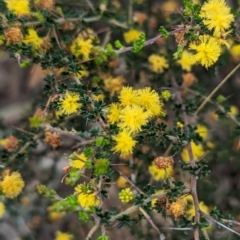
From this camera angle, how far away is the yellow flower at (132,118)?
103 cm

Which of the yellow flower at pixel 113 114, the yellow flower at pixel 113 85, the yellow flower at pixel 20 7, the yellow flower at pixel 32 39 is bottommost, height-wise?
the yellow flower at pixel 113 85

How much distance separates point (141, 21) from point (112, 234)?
0.76 meters

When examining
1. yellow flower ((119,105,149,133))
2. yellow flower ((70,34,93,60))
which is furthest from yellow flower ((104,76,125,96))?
yellow flower ((119,105,149,133))

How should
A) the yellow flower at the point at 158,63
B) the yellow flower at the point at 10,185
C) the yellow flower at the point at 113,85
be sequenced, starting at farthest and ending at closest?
1. the yellow flower at the point at 158,63
2. the yellow flower at the point at 113,85
3. the yellow flower at the point at 10,185

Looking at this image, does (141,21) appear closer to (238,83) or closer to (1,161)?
(238,83)

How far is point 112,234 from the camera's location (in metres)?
1.86

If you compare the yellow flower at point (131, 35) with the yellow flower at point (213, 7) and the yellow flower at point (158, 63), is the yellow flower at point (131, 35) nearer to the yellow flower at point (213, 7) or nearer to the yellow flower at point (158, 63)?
the yellow flower at point (158, 63)

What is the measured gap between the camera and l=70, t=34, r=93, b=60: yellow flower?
4.37 ft

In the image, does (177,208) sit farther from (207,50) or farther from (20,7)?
(20,7)

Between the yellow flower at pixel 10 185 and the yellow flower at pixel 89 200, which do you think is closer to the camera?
the yellow flower at pixel 89 200

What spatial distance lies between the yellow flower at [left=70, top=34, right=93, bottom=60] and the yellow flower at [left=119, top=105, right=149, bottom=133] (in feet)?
1.12

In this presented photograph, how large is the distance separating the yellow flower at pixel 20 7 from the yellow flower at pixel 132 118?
438mm

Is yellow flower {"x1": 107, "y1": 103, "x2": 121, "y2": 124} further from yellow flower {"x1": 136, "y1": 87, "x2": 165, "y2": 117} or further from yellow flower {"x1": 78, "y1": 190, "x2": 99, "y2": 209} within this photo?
yellow flower {"x1": 78, "y1": 190, "x2": 99, "y2": 209}

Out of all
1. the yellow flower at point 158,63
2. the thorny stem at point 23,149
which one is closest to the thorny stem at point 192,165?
the yellow flower at point 158,63
